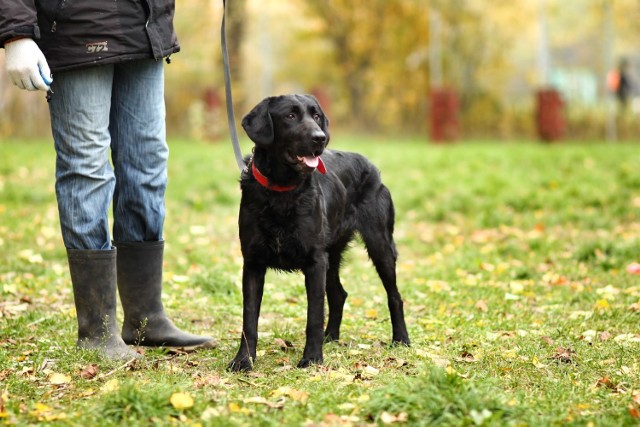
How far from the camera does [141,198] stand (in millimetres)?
4113

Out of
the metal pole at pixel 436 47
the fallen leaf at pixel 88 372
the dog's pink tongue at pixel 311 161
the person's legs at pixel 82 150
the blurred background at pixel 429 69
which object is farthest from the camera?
the metal pole at pixel 436 47

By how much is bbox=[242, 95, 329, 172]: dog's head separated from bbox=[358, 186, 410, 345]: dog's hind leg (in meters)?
0.65

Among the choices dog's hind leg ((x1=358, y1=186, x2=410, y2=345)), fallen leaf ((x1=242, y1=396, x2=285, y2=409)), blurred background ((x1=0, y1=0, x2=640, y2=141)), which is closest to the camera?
fallen leaf ((x1=242, y1=396, x2=285, y2=409))

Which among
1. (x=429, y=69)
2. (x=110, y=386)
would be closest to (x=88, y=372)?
(x=110, y=386)

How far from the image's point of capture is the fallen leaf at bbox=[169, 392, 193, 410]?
10.0 ft

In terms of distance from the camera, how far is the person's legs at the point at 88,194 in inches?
147

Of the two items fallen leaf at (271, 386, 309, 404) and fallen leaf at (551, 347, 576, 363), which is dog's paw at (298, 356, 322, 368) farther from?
fallen leaf at (551, 347, 576, 363)

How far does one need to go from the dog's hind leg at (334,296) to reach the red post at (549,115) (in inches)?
565

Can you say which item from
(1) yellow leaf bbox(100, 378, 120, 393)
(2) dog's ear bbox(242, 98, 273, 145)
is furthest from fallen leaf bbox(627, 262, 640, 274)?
(1) yellow leaf bbox(100, 378, 120, 393)

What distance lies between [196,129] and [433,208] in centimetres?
1170

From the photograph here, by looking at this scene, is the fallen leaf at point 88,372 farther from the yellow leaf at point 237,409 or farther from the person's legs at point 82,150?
the yellow leaf at point 237,409

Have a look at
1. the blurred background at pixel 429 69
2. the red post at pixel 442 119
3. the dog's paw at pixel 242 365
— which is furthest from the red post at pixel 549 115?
the dog's paw at pixel 242 365

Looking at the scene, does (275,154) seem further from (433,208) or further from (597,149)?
(597,149)

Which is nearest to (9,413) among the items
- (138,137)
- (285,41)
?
(138,137)
